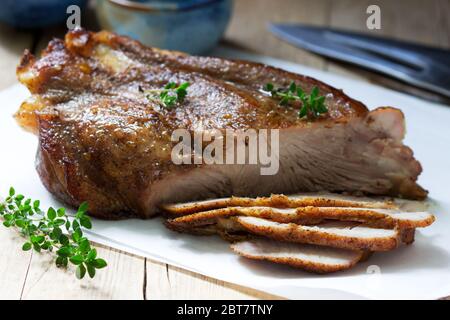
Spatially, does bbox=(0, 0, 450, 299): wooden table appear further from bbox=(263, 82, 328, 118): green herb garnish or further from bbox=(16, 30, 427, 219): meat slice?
bbox=(263, 82, 328, 118): green herb garnish

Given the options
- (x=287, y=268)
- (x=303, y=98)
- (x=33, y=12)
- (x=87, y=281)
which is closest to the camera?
(x=87, y=281)

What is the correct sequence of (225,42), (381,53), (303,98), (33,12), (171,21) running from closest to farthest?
(303,98) < (171,21) < (381,53) < (33,12) < (225,42)

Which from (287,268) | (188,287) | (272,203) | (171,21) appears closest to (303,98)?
(272,203)

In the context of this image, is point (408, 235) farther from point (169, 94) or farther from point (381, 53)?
point (381, 53)

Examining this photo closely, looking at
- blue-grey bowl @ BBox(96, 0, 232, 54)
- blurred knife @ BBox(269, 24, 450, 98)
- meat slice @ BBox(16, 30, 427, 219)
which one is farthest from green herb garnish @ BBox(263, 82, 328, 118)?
blue-grey bowl @ BBox(96, 0, 232, 54)

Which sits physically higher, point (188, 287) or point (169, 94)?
point (169, 94)
